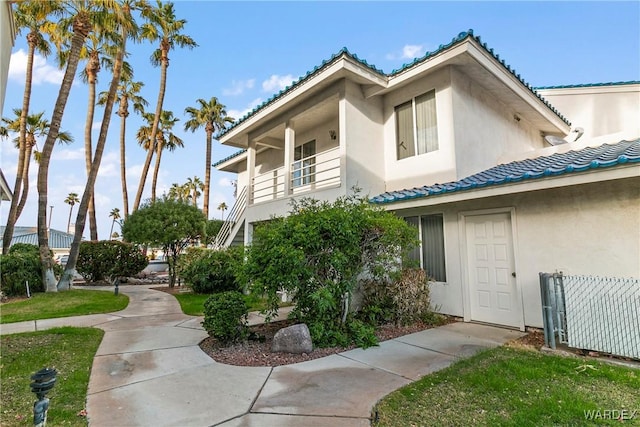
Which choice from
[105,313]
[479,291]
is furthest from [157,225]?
[479,291]

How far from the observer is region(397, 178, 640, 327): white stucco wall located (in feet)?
18.8

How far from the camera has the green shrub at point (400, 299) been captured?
7324mm

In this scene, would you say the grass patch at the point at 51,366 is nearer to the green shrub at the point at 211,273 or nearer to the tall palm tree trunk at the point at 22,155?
the green shrub at the point at 211,273

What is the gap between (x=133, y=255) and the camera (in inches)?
726

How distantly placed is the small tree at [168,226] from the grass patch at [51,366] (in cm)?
769

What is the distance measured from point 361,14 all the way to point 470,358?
356 inches

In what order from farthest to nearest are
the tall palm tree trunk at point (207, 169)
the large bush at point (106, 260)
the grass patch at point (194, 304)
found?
the tall palm tree trunk at point (207, 169), the large bush at point (106, 260), the grass patch at point (194, 304)

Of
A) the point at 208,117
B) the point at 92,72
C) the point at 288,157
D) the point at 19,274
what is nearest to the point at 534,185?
the point at 288,157

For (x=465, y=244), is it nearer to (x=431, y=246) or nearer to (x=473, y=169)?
(x=431, y=246)

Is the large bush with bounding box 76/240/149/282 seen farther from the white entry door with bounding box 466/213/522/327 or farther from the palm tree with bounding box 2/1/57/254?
the white entry door with bounding box 466/213/522/327

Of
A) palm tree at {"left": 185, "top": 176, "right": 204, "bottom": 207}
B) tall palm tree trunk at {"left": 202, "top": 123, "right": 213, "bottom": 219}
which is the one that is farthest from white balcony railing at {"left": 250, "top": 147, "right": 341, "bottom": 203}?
palm tree at {"left": 185, "top": 176, "right": 204, "bottom": 207}

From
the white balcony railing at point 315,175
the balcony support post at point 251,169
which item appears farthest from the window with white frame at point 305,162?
the balcony support post at point 251,169

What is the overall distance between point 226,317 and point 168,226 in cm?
1036

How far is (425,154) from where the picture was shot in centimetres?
910
